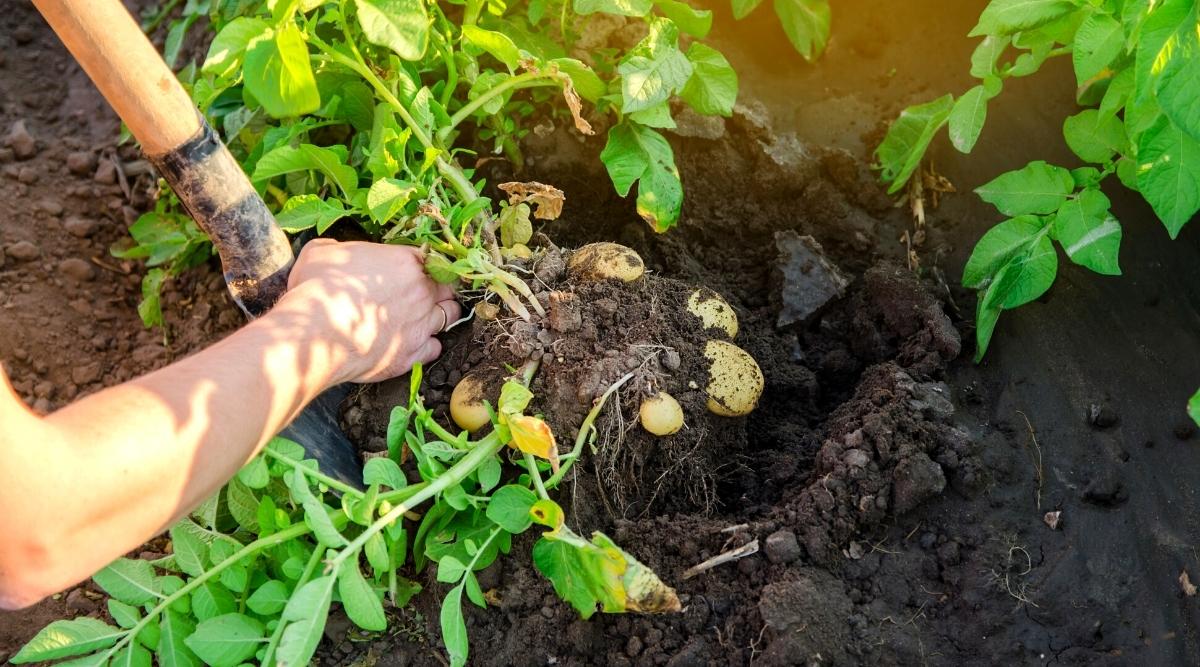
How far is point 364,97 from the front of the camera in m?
2.13

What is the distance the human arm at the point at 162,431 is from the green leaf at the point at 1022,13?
1.35 metres

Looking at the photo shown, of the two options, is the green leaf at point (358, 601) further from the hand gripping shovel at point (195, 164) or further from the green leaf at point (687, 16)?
the green leaf at point (687, 16)

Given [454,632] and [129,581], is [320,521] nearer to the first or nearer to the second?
[454,632]

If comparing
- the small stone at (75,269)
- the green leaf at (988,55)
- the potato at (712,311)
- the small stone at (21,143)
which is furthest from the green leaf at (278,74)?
the small stone at (21,143)

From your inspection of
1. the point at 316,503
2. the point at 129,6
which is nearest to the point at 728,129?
the point at 316,503

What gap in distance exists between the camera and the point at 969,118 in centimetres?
209

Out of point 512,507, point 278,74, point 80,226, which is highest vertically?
point 278,74

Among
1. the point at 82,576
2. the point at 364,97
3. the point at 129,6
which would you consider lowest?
the point at 82,576

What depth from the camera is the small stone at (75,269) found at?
270 centimetres

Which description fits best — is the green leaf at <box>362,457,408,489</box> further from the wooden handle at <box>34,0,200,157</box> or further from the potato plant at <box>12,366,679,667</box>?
the wooden handle at <box>34,0,200,157</box>

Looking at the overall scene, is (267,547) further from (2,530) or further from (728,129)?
(728,129)

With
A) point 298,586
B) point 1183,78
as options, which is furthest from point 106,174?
point 1183,78

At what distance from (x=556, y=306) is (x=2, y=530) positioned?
1.05 m

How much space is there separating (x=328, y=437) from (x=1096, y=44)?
174cm
